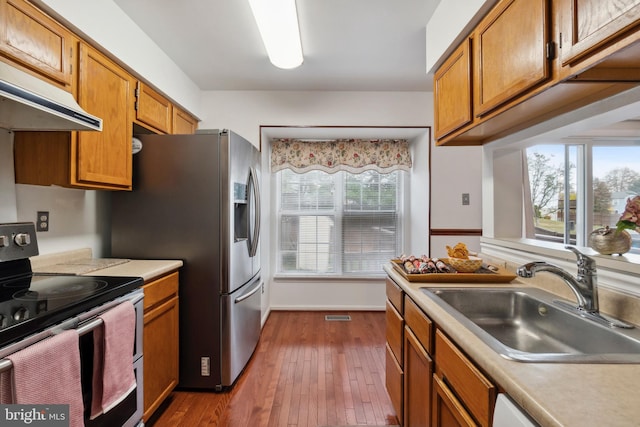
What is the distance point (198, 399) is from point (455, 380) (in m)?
1.72

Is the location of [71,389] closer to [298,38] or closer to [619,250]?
[619,250]

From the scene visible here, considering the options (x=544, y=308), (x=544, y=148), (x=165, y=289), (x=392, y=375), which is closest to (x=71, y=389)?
(x=165, y=289)

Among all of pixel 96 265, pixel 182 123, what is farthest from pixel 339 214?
pixel 96 265

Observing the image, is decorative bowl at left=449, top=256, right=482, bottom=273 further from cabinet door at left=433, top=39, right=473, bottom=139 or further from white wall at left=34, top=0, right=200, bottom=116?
white wall at left=34, top=0, right=200, bottom=116

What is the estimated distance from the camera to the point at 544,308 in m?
1.24

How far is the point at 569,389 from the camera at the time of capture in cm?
63

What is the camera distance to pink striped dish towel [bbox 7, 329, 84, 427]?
34.3 inches

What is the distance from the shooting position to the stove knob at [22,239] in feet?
4.87

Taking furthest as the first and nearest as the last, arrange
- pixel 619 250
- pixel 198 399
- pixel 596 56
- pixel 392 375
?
1. pixel 198 399
2. pixel 392 375
3. pixel 619 250
4. pixel 596 56

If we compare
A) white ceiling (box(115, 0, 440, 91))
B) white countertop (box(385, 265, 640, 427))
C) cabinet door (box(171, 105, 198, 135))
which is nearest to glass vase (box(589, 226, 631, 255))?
white countertop (box(385, 265, 640, 427))

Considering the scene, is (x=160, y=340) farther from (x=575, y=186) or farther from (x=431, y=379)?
(x=575, y=186)

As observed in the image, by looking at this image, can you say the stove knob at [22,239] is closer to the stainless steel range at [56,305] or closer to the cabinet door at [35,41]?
the stainless steel range at [56,305]

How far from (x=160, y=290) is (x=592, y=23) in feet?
7.07

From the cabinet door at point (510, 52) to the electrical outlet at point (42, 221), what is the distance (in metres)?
2.41
